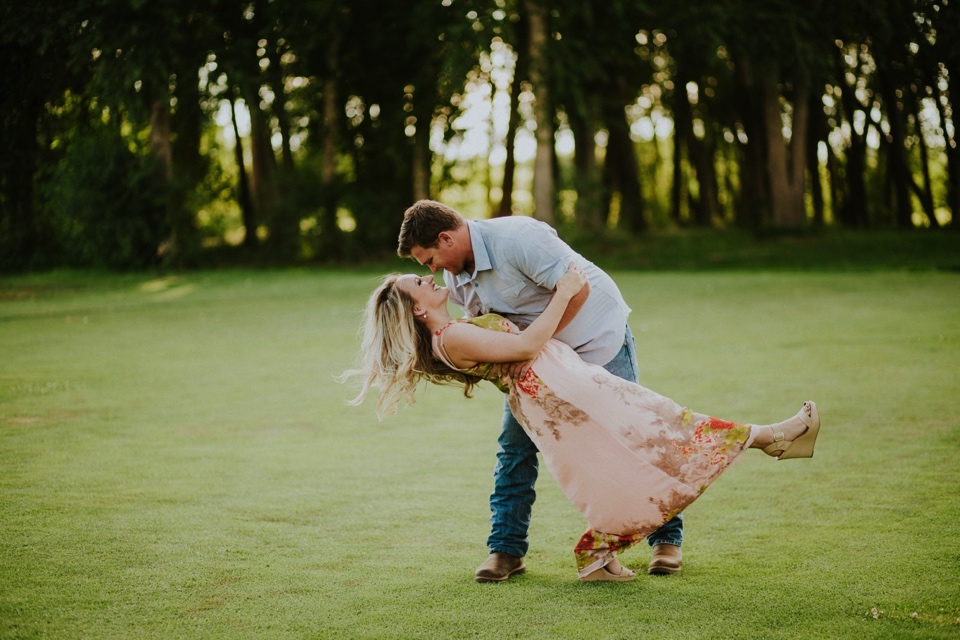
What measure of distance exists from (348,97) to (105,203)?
27.7ft

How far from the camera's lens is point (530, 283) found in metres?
4.66

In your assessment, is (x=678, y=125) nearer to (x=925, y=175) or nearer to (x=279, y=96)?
(x=925, y=175)

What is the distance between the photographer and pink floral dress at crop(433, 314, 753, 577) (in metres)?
4.40

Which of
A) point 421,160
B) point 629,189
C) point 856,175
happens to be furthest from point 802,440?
point 856,175

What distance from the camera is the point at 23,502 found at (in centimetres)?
607

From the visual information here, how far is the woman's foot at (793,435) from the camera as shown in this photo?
438cm

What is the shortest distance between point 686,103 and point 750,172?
4.04m

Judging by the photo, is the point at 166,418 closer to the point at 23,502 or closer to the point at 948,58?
the point at 23,502

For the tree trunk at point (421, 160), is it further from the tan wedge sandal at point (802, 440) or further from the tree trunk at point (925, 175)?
the tan wedge sandal at point (802, 440)

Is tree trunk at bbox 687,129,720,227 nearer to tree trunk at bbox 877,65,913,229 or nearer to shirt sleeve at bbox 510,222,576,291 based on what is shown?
tree trunk at bbox 877,65,913,229

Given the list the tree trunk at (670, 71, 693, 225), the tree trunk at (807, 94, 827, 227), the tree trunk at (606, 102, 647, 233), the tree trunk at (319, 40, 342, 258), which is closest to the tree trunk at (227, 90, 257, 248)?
the tree trunk at (319, 40, 342, 258)

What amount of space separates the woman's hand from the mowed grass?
1366mm

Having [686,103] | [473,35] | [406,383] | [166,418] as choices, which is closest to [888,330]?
[166,418]

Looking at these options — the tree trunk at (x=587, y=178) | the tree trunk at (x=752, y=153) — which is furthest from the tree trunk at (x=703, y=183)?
the tree trunk at (x=587, y=178)
